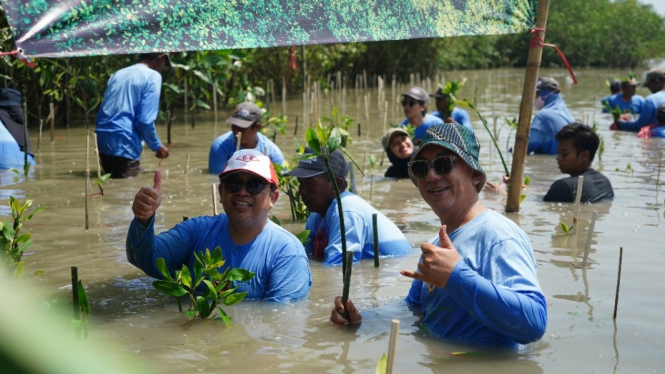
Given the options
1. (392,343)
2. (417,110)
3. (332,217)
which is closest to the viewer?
(392,343)

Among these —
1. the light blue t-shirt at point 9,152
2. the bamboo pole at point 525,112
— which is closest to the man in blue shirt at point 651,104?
the bamboo pole at point 525,112

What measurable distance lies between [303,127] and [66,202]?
8193 mm

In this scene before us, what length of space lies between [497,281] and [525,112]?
3.67 m

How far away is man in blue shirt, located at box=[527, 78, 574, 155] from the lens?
12.5m

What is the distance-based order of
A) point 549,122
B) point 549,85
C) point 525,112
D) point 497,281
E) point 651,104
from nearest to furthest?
point 497,281
point 525,112
point 549,122
point 549,85
point 651,104

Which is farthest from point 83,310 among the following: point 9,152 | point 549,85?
point 549,85

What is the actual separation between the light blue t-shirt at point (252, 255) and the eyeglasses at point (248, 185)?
0.24 m

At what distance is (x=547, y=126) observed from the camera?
12578 mm

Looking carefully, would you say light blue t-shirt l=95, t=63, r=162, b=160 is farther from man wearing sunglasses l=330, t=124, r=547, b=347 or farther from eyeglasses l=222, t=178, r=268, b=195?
man wearing sunglasses l=330, t=124, r=547, b=347

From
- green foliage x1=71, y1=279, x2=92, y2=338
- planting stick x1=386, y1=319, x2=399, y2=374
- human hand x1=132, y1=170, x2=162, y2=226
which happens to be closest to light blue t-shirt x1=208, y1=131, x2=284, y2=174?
human hand x1=132, y1=170, x2=162, y2=226

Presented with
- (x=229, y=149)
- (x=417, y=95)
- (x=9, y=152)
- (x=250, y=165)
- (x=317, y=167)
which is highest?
(x=250, y=165)

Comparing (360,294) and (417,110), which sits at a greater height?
(417,110)

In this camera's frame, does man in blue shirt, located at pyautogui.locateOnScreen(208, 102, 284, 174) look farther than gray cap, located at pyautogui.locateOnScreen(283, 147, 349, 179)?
Yes

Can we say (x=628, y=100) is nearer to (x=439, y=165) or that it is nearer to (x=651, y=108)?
(x=651, y=108)
